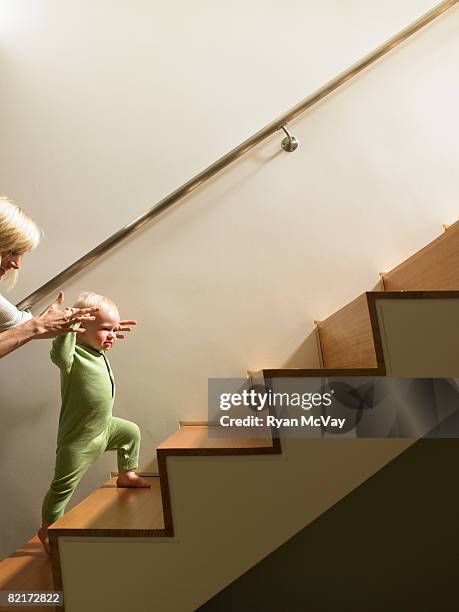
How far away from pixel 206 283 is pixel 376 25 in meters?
1.10

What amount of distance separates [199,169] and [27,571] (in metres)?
1.28

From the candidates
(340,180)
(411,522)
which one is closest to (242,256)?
(340,180)

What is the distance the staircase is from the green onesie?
34 centimetres

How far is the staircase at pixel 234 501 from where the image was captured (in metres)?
0.98

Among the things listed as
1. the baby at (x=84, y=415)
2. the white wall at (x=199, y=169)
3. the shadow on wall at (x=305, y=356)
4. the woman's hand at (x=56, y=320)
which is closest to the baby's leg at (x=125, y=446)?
the baby at (x=84, y=415)

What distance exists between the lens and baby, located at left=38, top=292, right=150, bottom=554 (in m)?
1.32

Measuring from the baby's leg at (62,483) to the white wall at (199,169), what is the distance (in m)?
0.28

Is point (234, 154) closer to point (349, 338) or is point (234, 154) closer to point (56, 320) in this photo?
point (349, 338)

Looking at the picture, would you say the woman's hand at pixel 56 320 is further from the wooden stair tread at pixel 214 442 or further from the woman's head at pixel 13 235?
the wooden stair tread at pixel 214 442

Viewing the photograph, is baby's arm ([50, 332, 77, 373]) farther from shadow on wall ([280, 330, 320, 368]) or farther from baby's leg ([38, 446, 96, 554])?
shadow on wall ([280, 330, 320, 368])

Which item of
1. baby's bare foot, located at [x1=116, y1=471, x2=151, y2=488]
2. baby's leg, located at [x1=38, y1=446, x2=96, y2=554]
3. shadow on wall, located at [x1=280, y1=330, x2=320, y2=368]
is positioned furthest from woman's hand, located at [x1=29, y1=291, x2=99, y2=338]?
shadow on wall, located at [x1=280, y1=330, x2=320, y2=368]

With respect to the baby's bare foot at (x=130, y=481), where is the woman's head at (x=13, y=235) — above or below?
above

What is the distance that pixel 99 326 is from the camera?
1433 millimetres

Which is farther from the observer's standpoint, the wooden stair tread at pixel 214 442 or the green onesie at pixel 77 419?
the green onesie at pixel 77 419
